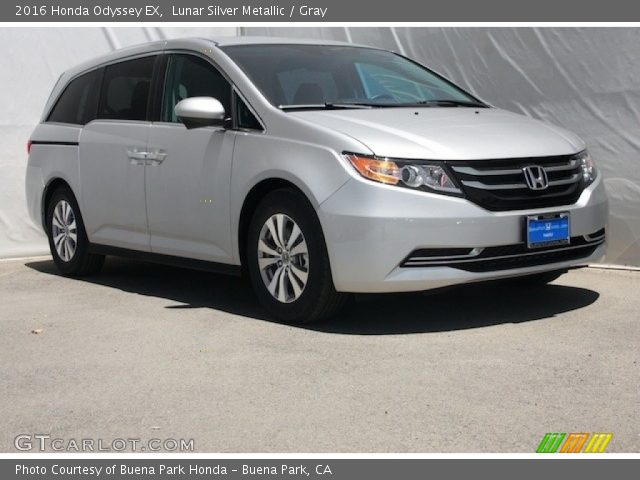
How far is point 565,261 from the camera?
6.46 m

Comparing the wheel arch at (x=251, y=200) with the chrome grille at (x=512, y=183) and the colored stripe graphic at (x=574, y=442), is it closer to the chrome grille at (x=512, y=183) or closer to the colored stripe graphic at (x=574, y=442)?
the chrome grille at (x=512, y=183)

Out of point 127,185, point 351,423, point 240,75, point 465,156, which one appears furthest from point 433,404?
point 127,185

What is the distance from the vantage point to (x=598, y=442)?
13.6 feet

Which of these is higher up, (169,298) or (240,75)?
(240,75)

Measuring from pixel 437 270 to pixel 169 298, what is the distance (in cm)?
244

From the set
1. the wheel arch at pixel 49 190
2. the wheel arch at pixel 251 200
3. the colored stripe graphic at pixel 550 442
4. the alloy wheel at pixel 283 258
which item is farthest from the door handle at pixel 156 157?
the colored stripe graphic at pixel 550 442

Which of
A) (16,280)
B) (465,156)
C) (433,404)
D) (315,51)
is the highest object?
(315,51)

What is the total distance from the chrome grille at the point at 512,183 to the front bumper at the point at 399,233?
0.23 feet

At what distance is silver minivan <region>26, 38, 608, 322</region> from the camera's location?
5980mm

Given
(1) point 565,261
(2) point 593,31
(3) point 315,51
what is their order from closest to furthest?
(1) point 565,261 → (3) point 315,51 → (2) point 593,31

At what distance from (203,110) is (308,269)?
1.30 m

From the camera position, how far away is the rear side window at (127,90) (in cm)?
788

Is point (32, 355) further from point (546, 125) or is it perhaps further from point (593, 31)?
point (593, 31)

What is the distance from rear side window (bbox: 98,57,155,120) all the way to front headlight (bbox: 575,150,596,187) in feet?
9.98
